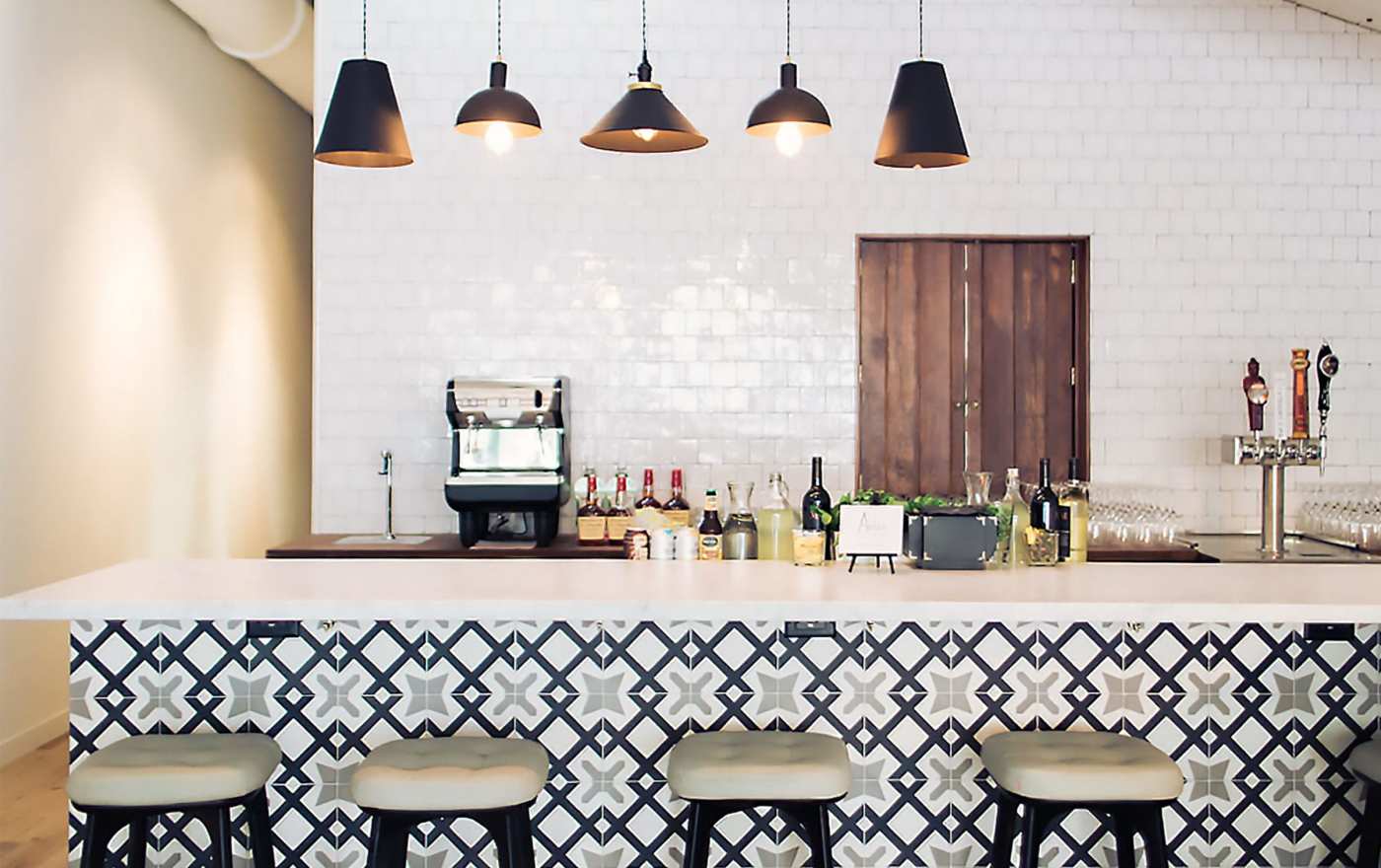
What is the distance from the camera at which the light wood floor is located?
3.79 m

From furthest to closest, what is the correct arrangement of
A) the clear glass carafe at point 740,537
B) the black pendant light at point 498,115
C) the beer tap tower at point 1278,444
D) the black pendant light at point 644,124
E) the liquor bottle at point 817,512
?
the beer tap tower at point 1278,444 → the clear glass carafe at point 740,537 → the black pendant light at point 498,115 → the liquor bottle at point 817,512 → the black pendant light at point 644,124

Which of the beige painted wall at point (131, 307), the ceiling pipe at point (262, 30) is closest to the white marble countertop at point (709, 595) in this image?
the beige painted wall at point (131, 307)

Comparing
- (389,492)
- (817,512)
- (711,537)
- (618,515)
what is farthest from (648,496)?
(817,512)

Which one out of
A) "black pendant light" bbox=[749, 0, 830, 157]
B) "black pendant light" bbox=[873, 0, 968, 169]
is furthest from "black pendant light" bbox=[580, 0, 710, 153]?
"black pendant light" bbox=[873, 0, 968, 169]

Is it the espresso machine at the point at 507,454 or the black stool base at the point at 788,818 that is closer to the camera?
the black stool base at the point at 788,818

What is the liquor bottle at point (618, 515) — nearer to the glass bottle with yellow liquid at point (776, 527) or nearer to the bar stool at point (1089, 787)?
the glass bottle with yellow liquid at point (776, 527)

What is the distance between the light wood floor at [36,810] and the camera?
3.79 m

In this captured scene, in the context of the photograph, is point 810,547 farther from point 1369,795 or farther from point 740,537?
point 1369,795

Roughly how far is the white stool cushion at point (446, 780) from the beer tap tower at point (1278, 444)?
3.39 metres

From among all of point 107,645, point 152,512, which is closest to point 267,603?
point 107,645

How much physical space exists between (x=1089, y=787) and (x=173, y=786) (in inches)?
74.7

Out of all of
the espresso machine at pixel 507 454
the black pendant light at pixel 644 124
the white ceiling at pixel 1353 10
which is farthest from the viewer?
the white ceiling at pixel 1353 10

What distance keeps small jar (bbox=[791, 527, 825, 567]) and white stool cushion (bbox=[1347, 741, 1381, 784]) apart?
1333 millimetres

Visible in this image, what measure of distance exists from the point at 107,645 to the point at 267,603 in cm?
62
